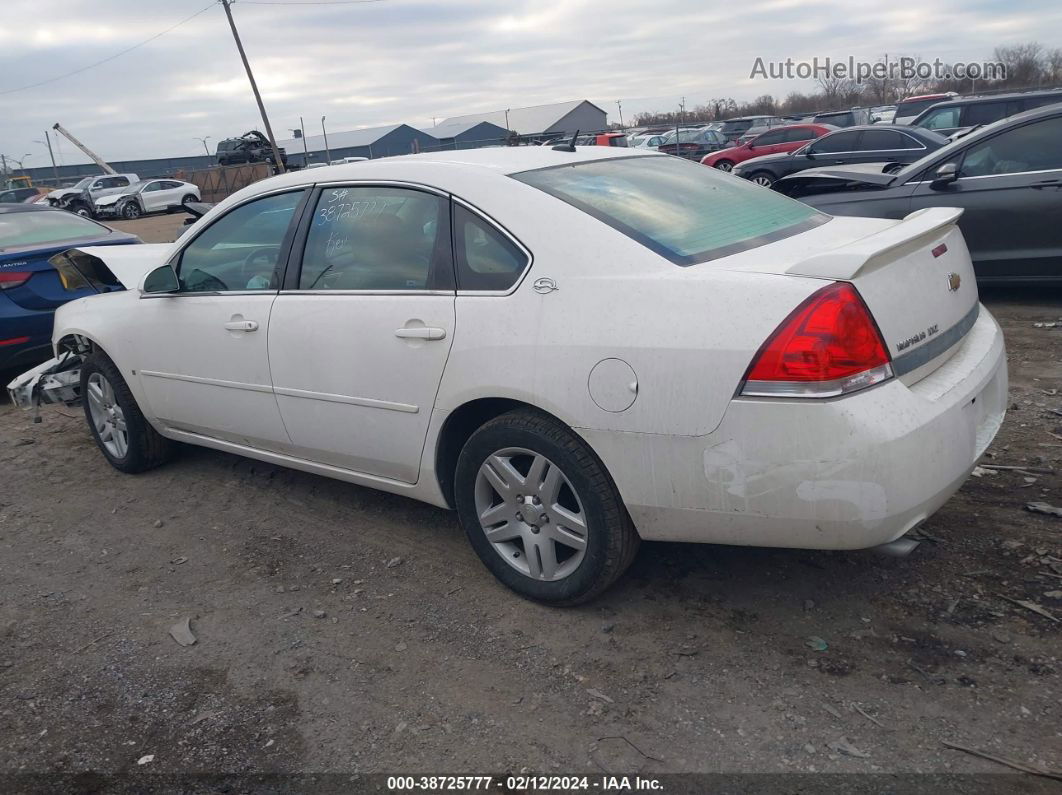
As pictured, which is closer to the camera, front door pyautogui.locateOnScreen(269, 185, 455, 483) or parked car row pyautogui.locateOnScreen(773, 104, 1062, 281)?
front door pyautogui.locateOnScreen(269, 185, 455, 483)

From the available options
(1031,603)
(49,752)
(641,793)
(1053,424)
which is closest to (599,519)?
(641,793)

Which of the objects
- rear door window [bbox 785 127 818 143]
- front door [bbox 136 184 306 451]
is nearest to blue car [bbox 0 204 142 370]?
front door [bbox 136 184 306 451]

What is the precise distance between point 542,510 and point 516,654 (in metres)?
0.49

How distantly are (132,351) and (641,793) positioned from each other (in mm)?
3592

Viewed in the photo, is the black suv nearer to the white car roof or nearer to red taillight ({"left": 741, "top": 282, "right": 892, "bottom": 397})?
the white car roof

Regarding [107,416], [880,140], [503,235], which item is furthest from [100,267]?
[880,140]

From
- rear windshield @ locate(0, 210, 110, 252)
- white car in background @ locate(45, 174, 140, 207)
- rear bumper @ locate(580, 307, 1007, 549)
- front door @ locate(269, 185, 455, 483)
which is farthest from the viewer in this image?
white car in background @ locate(45, 174, 140, 207)

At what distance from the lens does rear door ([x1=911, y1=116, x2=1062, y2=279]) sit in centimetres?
661

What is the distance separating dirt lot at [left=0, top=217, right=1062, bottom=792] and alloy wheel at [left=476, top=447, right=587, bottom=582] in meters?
0.20

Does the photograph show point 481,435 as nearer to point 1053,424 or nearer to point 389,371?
point 389,371

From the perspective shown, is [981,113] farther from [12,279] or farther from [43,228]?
[12,279]

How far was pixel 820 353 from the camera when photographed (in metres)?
2.51

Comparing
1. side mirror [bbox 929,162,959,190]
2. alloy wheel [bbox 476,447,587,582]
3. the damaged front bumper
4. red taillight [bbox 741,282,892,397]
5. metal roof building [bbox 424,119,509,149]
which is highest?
metal roof building [bbox 424,119,509,149]

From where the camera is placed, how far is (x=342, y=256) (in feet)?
12.2
